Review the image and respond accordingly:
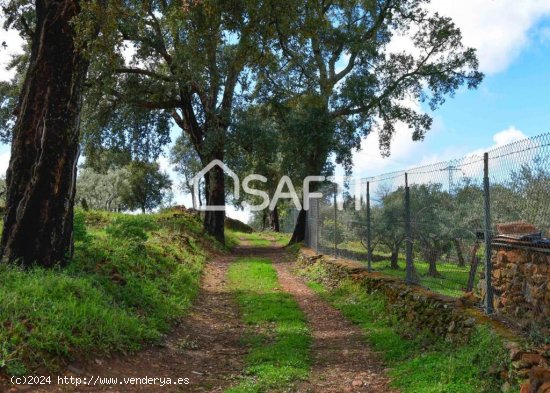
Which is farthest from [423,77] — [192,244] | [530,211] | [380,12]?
[530,211]

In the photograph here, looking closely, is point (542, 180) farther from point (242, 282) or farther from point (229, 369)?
point (242, 282)

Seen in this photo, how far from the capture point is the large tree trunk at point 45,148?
24.2 ft

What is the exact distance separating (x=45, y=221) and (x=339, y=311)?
5.27 metres

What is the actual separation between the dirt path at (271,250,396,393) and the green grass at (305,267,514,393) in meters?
0.18

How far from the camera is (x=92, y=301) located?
6.35 meters

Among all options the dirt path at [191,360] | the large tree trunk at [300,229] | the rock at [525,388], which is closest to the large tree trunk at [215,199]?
the large tree trunk at [300,229]

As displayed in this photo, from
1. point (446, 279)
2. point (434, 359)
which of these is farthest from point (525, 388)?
point (446, 279)

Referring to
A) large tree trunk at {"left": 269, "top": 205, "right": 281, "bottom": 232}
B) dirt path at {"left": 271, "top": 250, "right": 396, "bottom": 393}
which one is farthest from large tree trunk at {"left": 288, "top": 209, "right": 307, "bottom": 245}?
large tree trunk at {"left": 269, "top": 205, "right": 281, "bottom": 232}

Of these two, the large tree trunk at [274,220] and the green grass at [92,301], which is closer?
the green grass at [92,301]

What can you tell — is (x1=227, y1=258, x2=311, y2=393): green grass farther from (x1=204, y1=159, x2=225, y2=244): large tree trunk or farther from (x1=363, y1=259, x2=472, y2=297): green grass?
(x1=204, y1=159, x2=225, y2=244): large tree trunk

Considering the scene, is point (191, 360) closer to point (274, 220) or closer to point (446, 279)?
point (446, 279)

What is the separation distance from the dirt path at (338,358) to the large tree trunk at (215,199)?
11750 mm

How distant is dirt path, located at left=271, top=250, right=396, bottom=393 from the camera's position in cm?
538

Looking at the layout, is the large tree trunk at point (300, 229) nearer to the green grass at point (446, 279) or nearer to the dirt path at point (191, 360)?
the dirt path at point (191, 360)
